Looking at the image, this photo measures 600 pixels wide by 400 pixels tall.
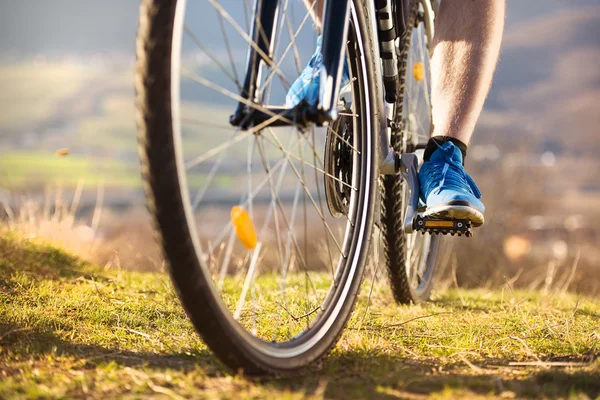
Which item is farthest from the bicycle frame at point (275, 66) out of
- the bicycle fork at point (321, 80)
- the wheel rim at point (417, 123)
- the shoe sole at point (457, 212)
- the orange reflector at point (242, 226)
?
the wheel rim at point (417, 123)

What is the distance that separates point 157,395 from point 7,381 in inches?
10.6

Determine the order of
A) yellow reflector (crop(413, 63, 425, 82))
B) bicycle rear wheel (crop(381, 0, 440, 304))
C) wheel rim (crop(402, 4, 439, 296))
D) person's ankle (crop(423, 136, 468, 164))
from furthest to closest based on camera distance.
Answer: yellow reflector (crop(413, 63, 425, 82))
wheel rim (crop(402, 4, 439, 296))
bicycle rear wheel (crop(381, 0, 440, 304))
person's ankle (crop(423, 136, 468, 164))

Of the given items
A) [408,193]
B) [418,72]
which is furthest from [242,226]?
[418,72]

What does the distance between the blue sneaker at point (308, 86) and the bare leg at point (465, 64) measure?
45 cm

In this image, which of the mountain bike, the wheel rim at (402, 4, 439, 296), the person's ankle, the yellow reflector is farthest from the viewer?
the yellow reflector

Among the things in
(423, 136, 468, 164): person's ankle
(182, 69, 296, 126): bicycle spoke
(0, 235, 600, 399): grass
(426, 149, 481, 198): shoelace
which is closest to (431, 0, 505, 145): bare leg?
(423, 136, 468, 164): person's ankle

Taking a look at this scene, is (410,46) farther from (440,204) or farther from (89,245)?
(89,245)

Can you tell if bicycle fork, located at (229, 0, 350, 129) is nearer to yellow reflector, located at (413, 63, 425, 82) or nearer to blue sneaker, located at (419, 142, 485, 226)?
blue sneaker, located at (419, 142, 485, 226)

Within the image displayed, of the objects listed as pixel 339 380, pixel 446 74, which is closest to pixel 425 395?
pixel 339 380

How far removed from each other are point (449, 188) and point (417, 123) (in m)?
0.79

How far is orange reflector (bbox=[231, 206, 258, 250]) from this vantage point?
115 centimetres

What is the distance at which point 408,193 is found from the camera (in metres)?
2.28

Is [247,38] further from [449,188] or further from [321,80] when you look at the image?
[449,188]

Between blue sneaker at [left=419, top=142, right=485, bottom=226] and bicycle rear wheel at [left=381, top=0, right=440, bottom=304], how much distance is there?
231 mm
